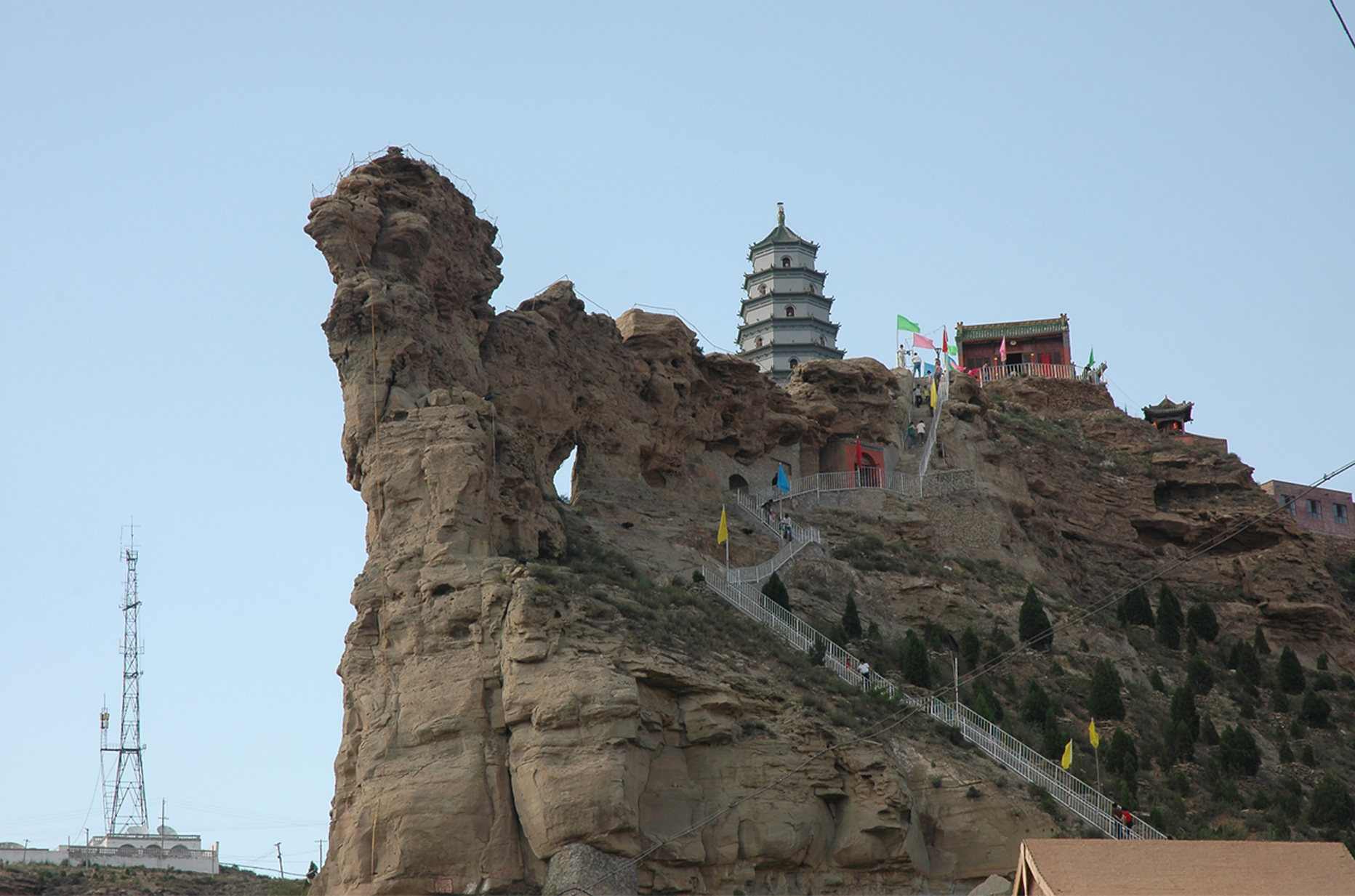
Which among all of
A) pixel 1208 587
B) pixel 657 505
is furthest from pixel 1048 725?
pixel 1208 587

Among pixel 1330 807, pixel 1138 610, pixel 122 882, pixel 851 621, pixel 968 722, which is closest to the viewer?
pixel 968 722

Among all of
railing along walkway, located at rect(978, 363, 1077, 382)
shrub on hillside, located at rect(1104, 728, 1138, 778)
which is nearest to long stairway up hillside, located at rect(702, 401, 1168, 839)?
shrub on hillside, located at rect(1104, 728, 1138, 778)

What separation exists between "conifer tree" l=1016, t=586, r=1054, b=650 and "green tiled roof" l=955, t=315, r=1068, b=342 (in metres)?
37.6

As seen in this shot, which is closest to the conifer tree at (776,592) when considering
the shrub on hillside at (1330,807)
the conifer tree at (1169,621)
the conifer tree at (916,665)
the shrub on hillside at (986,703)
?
the conifer tree at (916,665)

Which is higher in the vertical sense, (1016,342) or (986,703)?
(1016,342)

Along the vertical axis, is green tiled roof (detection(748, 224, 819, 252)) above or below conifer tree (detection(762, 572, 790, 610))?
above

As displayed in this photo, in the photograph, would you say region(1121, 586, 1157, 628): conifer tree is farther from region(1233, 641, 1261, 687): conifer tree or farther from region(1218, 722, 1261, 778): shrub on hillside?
region(1218, 722, 1261, 778): shrub on hillside

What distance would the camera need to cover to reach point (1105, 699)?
52.6m

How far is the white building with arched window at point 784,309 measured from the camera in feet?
305

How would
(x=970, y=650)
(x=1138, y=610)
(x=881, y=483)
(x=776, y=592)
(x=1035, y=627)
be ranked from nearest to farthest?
(x=776, y=592), (x=970, y=650), (x=1035, y=627), (x=1138, y=610), (x=881, y=483)

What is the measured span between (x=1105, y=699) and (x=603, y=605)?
17.1m

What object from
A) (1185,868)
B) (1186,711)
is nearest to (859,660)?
(1186,711)

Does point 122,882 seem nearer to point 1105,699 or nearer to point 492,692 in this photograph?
point 492,692

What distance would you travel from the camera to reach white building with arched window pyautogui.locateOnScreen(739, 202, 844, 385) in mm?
92812
